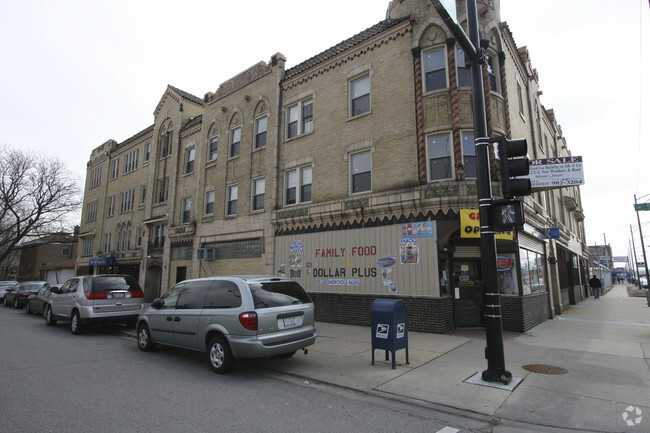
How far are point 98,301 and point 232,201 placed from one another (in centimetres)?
846

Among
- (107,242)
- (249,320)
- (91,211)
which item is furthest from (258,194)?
(91,211)

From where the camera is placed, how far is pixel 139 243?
82.1ft

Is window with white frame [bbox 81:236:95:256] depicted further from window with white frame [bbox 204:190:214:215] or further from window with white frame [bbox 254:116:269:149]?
window with white frame [bbox 254:116:269:149]

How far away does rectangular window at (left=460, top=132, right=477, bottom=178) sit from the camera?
1125 centimetres

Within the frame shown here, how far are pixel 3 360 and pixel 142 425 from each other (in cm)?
559

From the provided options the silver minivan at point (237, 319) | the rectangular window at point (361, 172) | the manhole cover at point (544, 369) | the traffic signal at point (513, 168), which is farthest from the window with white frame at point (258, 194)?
the manhole cover at point (544, 369)

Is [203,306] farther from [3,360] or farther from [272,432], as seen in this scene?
[3,360]

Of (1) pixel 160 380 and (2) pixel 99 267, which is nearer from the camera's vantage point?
(1) pixel 160 380

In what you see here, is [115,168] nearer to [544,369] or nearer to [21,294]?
[21,294]

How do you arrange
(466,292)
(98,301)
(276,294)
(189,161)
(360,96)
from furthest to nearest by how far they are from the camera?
(189,161), (360,96), (466,292), (98,301), (276,294)

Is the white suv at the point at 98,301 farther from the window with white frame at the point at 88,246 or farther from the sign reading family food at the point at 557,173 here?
the window with white frame at the point at 88,246

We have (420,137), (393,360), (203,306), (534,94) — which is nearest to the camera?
(393,360)

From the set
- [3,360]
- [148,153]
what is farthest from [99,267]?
[3,360]

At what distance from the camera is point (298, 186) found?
15.6 meters
